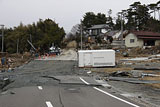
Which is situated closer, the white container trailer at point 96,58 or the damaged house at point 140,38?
the white container trailer at point 96,58

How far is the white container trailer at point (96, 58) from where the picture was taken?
30.2m

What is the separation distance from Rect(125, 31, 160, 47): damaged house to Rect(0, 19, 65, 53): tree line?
20.4 meters

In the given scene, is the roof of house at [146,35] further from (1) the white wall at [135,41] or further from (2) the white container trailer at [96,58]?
(2) the white container trailer at [96,58]

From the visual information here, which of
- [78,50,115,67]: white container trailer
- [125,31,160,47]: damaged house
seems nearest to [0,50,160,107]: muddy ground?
[78,50,115,67]: white container trailer

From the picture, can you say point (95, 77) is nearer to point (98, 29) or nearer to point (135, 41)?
point (135, 41)

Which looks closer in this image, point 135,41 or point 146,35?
point 146,35

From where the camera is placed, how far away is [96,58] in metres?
30.2

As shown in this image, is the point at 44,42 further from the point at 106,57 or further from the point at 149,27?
the point at 106,57

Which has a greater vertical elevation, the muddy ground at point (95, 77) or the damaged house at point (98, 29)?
the damaged house at point (98, 29)

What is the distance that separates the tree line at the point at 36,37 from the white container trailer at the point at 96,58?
33.7 m

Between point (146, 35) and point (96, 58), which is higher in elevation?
point (146, 35)

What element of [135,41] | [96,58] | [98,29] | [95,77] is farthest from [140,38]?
[95,77]

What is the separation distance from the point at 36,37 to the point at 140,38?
2903cm

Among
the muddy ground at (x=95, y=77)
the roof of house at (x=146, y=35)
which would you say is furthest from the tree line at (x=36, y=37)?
the muddy ground at (x=95, y=77)
